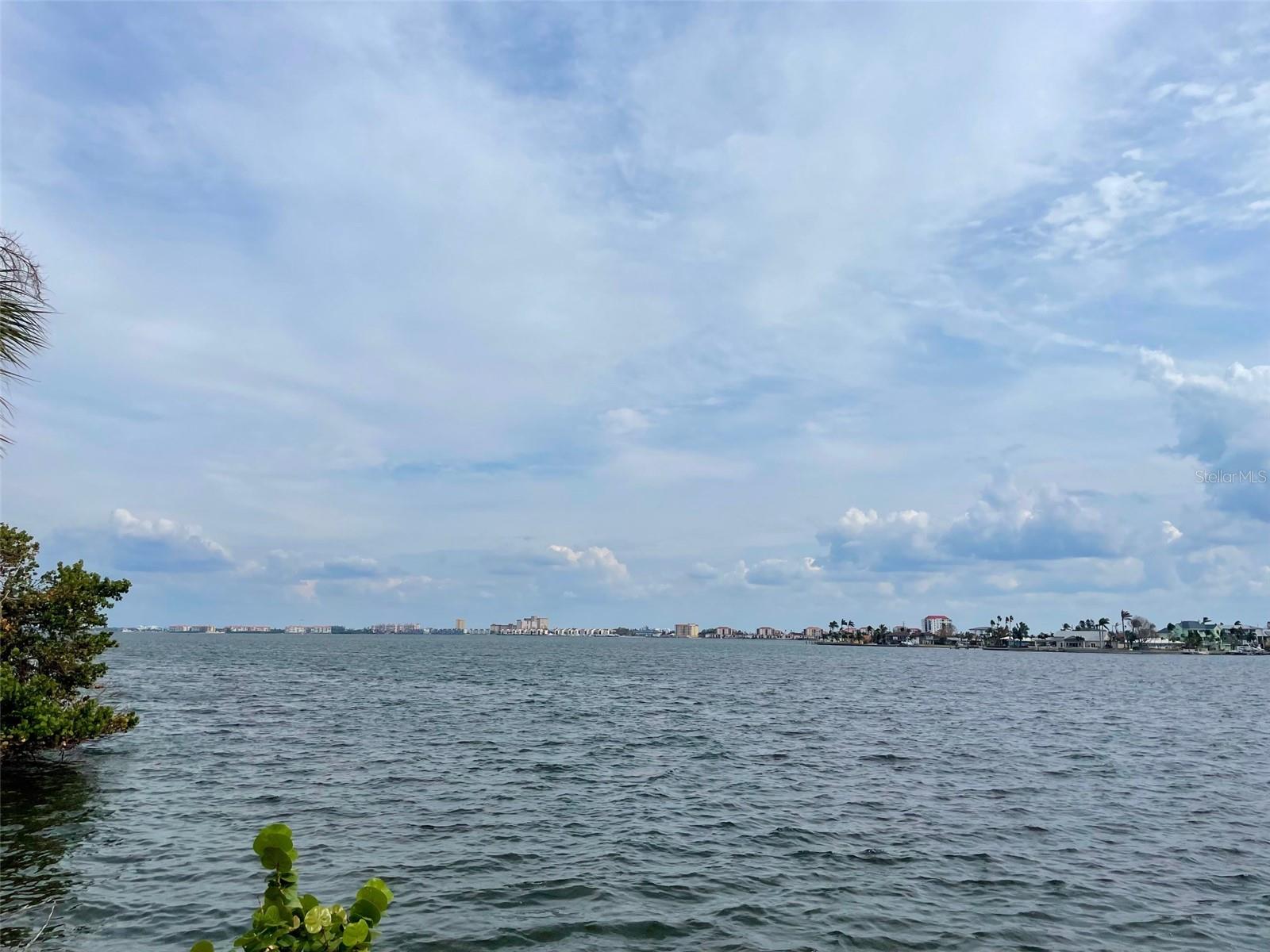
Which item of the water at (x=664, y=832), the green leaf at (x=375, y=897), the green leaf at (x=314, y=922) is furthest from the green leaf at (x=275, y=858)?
the water at (x=664, y=832)

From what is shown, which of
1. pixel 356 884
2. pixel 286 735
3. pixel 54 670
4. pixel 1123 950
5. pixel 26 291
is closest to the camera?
pixel 26 291

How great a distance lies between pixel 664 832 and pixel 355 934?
76.3 ft

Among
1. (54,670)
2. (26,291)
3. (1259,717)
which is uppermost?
(26,291)

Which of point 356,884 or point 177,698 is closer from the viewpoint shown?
point 356,884

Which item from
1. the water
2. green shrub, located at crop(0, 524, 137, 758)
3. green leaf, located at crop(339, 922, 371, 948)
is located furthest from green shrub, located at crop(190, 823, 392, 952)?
green shrub, located at crop(0, 524, 137, 758)

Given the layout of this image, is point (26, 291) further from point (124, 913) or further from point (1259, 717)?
point (1259, 717)

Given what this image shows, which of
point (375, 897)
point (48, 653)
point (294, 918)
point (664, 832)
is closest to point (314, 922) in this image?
point (294, 918)

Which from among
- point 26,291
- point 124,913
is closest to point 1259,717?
point 124,913

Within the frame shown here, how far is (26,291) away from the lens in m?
9.23

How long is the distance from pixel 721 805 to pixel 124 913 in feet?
65.1

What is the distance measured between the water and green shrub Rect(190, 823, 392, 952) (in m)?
13.6

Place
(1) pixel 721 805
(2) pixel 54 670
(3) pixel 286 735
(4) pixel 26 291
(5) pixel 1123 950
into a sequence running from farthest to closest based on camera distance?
(3) pixel 286 735
(2) pixel 54 670
(1) pixel 721 805
(5) pixel 1123 950
(4) pixel 26 291

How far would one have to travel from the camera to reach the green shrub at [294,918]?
560 cm

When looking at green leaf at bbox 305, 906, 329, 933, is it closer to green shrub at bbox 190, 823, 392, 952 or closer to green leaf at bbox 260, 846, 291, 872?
green shrub at bbox 190, 823, 392, 952
